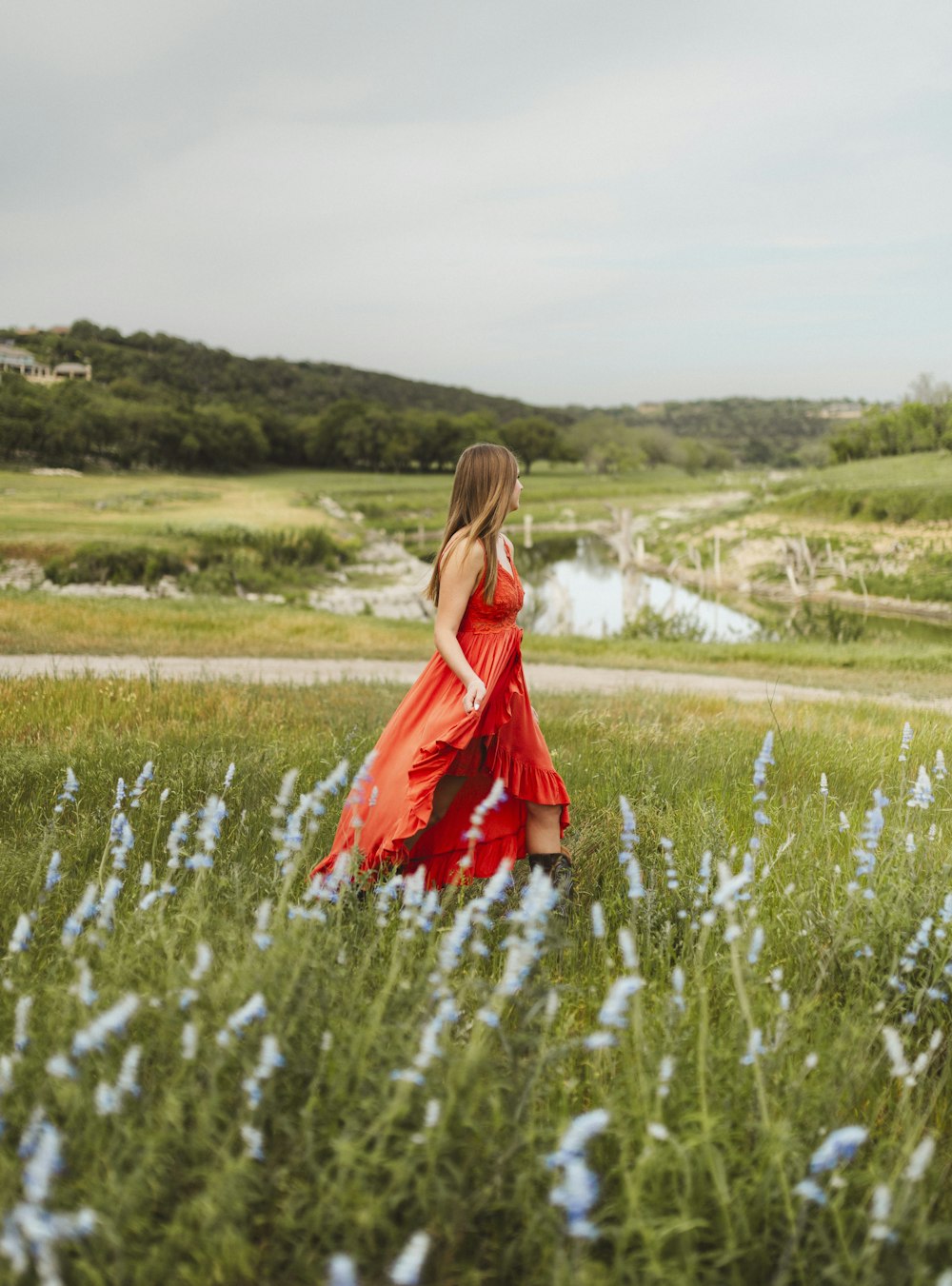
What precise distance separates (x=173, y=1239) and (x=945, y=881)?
3133 millimetres

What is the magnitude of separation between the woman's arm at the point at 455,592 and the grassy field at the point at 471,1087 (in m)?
1.17

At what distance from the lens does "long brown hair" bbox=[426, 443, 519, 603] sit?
14.6 feet

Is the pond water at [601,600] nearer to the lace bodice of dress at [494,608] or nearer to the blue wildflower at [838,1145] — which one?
the lace bodice of dress at [494,608]

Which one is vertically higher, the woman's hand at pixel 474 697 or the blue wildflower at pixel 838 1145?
the woman's hand at pixel 474 697

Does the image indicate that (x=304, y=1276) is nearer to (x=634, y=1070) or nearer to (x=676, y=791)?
(x=634, y=1070)

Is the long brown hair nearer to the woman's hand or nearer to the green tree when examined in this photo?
the woman's hand

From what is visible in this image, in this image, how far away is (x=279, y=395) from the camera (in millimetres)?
73812

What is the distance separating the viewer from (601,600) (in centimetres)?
3694

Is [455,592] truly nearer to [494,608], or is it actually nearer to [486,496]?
[494,608]

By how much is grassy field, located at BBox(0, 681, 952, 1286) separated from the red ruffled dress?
0.45 metres

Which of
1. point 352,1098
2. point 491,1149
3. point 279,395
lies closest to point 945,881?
point 491,1149

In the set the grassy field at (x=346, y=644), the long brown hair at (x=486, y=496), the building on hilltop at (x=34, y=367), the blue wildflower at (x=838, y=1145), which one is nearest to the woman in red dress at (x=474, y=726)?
the long brown hair at (x=486, y=496)

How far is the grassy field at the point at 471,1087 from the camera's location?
6.05ft

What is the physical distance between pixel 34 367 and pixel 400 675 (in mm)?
19623
